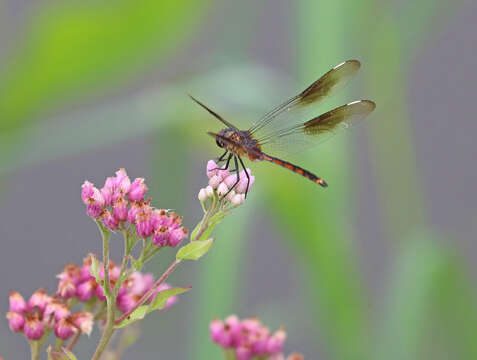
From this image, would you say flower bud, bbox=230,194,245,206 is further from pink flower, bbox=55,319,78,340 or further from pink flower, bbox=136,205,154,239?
pink flower, bbox=55,319,78,340

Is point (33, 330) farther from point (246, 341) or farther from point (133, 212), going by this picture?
point (246, 341)

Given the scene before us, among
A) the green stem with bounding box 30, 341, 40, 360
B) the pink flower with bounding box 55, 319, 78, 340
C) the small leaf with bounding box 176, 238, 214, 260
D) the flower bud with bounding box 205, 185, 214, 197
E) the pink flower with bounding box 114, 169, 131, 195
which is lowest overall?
the green stem with bounding box 30, 341, 40, 360

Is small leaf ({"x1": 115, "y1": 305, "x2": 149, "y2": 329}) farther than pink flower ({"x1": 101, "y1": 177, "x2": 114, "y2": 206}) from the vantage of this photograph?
No

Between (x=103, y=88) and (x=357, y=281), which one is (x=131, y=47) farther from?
(x=357, y=281)

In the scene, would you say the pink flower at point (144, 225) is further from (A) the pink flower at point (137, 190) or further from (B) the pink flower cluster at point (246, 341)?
(B) the pink flower cluster at point (246, 341)

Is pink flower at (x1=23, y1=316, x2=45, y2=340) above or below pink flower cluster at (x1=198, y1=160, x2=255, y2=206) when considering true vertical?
below

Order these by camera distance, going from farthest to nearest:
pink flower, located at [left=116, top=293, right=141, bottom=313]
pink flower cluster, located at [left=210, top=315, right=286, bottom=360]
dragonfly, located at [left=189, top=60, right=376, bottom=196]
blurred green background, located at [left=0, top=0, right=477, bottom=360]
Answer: blurred green background, located at [left=0, top=0, right=477, bottom=360] → dragonfly, located at [left=189, top=60, right=376, bottom=196] → pink flower cluster, located at [left=210, top=315, right=286, bottom=360] → pink flower, located at [left=116, top=293, right=141, bottom=313]

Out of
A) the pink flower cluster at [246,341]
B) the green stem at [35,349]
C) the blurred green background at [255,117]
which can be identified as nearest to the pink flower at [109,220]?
the green stem at [35,349]

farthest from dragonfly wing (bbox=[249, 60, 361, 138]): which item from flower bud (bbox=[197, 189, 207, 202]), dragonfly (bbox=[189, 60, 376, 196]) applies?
flower bud (bbox=[197, 189, 207, 202])
